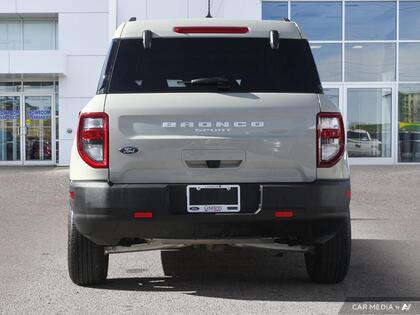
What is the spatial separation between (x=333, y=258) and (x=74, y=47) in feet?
56.0

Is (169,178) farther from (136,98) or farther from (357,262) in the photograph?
(357,262)

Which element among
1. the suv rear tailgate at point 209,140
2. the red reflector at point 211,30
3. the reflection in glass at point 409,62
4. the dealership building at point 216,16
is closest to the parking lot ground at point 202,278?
the suv rear tailgate at point 209,140

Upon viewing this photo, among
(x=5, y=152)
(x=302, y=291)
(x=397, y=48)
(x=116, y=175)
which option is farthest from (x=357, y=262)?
(x=5, y=152)

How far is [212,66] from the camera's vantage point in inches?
185

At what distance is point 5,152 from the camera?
21609mm

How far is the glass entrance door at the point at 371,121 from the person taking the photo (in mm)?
18984

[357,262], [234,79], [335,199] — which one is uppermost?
[234,79]

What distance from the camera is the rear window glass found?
4555 mm

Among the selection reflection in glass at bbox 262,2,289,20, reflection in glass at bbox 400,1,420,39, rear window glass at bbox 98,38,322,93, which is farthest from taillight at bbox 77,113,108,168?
reflection in glass at bbox 400,1,420,39

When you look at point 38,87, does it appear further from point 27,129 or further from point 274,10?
point 274,10

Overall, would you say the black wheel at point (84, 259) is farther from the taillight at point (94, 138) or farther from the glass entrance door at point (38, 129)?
the glass entrance door at point (38, 129)

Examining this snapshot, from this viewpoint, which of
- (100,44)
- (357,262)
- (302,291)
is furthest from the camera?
(100,44)

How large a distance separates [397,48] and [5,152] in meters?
13.5

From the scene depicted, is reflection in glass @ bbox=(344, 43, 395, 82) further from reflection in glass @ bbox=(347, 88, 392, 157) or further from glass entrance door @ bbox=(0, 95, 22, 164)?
glass entrance door @ bbox=(0, 95, 22, 164)
